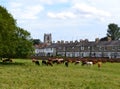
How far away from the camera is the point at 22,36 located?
65375 mm

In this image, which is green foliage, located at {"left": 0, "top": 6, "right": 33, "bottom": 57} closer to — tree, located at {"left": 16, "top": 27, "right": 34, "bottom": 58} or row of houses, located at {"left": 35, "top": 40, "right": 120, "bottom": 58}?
tree, located at {"left": 16, "top": 27, "right": 34, "bottom": 58}

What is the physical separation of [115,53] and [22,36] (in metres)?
85.8

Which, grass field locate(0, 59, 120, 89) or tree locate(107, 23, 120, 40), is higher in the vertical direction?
tree locate(107, 23, 120, 40)

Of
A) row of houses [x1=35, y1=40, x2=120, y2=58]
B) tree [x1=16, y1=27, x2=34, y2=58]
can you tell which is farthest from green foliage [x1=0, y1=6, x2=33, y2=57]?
row of houses [x1=35, y1=40, x2=120, y2=58]

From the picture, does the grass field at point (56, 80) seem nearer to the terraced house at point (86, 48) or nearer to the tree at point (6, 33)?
the tree at point (6, 33)

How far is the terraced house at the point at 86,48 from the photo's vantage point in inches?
5773

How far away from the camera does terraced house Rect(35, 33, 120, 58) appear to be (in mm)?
146625

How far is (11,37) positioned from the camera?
60531mm

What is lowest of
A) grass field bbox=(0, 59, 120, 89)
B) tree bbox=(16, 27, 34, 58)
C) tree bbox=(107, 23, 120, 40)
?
grass field bbox=(0, 59, 120, 89)

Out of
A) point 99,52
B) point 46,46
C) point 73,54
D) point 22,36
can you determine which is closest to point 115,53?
point 99,52

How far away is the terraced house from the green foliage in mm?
83622

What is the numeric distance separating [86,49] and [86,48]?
496 millimetres

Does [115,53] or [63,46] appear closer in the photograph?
[115,53]

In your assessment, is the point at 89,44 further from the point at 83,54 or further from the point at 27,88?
the point at 27,88
